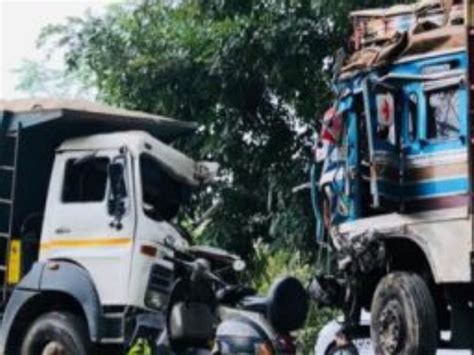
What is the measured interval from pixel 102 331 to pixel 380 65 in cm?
337

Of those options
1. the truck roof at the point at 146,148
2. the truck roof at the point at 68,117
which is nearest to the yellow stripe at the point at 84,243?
the truck roof at the point at 146,148

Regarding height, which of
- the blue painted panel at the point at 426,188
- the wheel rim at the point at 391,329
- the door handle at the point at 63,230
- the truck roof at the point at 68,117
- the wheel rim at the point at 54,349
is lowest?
the wheel rim at the point at 54,349

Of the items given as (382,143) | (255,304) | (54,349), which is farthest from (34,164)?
(382,143)

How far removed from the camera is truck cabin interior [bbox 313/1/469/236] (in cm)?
800

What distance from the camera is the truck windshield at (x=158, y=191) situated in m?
9.92

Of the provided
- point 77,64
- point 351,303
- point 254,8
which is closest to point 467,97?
point 351,303

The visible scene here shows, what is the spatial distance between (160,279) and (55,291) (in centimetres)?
96

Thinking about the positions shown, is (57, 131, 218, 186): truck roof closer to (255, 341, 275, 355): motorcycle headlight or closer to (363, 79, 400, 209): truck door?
(363, 79, 400, 209): truck door

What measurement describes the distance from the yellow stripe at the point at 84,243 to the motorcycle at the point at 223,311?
0.48 metres

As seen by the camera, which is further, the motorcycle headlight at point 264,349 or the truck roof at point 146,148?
the truck roof at point 146,148

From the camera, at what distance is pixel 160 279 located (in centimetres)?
974

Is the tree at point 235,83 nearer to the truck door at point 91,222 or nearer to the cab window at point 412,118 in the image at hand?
the truck door at point 91,222

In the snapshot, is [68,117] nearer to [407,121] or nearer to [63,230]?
[63,230]

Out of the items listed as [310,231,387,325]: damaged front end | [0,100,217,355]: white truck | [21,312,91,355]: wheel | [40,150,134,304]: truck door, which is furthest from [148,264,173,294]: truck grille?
[310,231,387,325]: damaged front end
